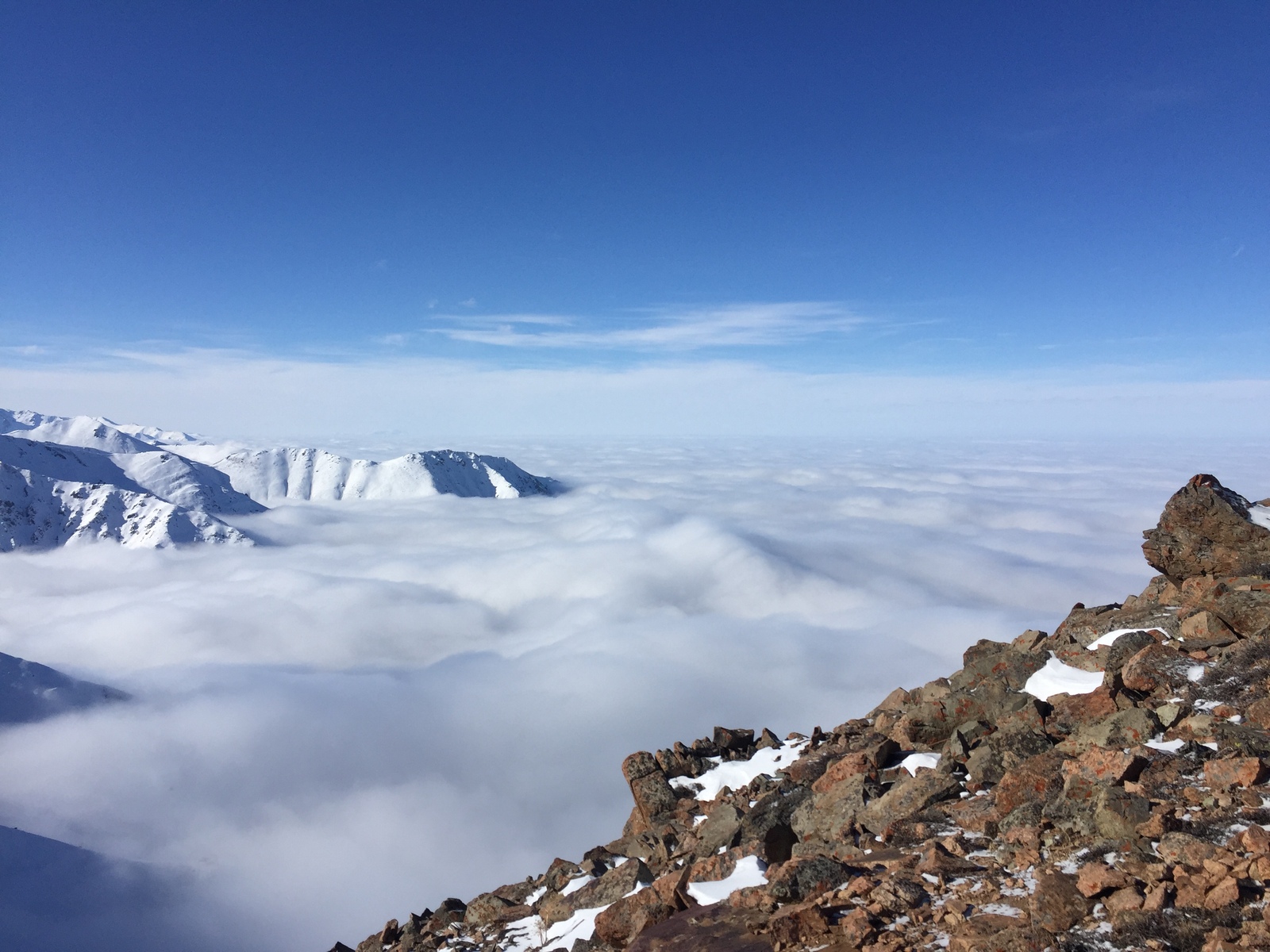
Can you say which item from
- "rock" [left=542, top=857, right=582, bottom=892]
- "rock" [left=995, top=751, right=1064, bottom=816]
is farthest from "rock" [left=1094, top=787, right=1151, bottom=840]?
"rock" [left=542, top=857, right=582, bottom=892]

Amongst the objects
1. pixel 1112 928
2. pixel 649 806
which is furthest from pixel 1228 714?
pixel 649 806

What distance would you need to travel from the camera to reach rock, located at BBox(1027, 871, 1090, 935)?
6.45 m

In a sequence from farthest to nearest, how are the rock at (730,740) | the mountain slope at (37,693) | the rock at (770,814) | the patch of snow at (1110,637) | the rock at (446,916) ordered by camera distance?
the mountain slope at (37,693) < the rock at (730,740) < the rock at (446,916) < the patch of snow at (1110,637) < the rock at (770,814)

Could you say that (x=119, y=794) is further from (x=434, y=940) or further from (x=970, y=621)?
(x=970, y=621)

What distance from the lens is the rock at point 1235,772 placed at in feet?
26.4

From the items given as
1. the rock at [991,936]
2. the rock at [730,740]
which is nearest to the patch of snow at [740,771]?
the rock at [730,740]

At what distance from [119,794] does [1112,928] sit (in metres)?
156

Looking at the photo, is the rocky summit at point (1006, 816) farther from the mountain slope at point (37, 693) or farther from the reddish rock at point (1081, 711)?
the mountain slope at point (37, 693)

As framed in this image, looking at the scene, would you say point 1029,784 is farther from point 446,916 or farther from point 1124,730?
point 446,916

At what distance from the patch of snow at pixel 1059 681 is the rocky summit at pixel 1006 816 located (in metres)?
0.08

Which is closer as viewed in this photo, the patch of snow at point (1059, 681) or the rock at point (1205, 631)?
the rock at point (1205, 631)

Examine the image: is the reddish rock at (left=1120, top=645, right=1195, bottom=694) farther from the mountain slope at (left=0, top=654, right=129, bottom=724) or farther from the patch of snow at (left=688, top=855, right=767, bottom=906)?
the mountain slope at (left=0, top=654, right=129, bottom=724)

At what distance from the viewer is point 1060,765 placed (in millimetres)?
10242

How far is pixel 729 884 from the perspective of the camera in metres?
10.3
